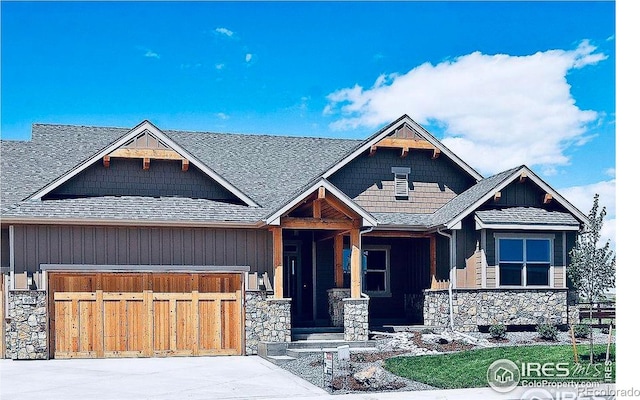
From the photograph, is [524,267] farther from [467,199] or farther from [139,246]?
[139,246]

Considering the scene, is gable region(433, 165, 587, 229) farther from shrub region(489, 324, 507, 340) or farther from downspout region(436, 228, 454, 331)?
shrub region(489, 324, 507, 340)

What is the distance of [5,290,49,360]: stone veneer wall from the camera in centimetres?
1844

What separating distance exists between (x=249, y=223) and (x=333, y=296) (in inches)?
137

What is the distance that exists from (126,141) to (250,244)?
13.3 feet

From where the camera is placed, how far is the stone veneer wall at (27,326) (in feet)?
60.5

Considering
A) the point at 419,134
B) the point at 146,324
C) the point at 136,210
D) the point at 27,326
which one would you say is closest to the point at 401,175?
the point at 419,134

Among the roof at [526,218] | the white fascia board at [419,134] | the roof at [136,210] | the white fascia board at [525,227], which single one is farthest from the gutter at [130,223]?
the roof at [526,218]

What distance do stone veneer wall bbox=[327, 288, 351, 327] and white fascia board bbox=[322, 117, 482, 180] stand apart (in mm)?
3354

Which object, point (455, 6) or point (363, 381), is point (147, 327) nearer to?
point (363, 381)

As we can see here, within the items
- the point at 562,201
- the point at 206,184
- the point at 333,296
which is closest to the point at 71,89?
the point at 206,184

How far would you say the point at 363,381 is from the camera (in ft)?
46.3

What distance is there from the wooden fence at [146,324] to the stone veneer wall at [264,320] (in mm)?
243

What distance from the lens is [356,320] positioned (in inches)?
778

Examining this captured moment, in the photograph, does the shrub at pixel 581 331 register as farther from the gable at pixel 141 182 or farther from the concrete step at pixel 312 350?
the gable at pixel 141 182
